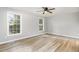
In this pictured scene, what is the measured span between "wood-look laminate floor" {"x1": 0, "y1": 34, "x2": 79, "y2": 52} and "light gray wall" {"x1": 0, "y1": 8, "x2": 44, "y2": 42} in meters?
0.11

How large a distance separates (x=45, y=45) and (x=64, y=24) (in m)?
0.60

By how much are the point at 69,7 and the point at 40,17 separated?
613mm

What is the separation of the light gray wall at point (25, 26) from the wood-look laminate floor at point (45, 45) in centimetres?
11

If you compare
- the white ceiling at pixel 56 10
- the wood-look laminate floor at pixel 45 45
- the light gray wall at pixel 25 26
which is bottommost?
the wood-look laminate floor at pixel 45 45

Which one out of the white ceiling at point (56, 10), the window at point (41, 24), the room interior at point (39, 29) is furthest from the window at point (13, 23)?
the window at point (41, 24)

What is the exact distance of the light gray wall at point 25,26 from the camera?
1558mm

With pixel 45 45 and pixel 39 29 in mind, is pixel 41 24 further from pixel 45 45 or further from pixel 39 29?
Answer: pixel 45 45

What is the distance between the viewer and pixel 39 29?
182 cm

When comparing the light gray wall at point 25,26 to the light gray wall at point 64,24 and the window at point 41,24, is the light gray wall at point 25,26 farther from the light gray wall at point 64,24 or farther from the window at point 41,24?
the light gray wall at point 64,24

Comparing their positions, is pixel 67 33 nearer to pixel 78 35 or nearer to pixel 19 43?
pixel 78 35

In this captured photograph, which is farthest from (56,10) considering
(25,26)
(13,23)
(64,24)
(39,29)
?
(13,23)

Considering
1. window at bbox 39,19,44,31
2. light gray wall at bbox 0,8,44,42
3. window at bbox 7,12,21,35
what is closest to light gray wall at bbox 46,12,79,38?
window at bbox 39,19,44,31
